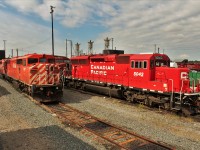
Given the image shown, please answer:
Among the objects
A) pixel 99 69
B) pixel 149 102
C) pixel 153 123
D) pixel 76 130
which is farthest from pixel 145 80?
pixel 76 130

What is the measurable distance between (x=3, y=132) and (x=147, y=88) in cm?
885

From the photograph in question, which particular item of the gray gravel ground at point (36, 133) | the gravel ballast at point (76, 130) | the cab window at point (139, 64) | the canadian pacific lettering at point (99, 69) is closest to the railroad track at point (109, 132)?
the gravel ballast at point (76, 130)


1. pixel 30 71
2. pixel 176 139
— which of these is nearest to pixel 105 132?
pixel 176 139

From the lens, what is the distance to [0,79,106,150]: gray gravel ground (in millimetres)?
8016

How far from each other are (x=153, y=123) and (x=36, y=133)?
17.2ft

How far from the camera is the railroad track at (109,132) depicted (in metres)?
8.07

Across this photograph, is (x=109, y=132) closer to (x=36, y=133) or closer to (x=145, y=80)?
(x=36, y=133)

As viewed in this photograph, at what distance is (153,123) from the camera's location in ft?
36.3

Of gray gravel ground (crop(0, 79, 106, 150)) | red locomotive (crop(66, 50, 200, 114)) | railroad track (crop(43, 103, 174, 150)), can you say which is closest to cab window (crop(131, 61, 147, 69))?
red locomotive (crop(66, 50, 200, 114))

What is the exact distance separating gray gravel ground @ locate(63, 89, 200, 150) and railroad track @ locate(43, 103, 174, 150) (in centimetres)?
56

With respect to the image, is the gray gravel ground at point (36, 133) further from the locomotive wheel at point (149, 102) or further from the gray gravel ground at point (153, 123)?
the locomotive wheel at point (149, 102)

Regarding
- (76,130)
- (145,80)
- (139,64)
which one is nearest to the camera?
(76,130)

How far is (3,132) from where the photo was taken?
374 inches

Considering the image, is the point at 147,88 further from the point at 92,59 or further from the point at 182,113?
the point at 92,59
